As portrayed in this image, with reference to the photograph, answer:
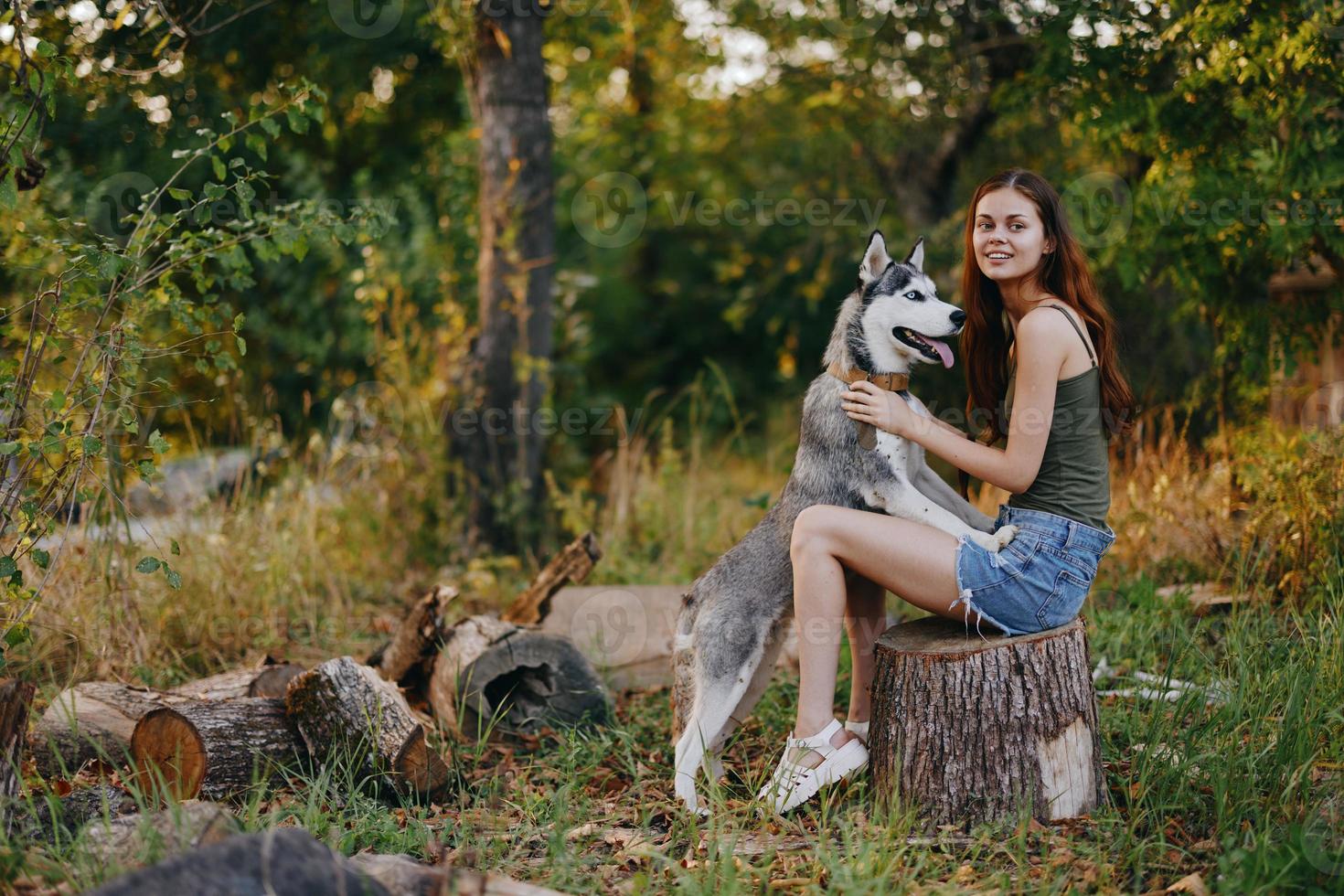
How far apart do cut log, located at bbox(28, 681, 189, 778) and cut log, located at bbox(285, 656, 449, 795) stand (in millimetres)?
464

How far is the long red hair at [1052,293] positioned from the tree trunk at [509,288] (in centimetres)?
334

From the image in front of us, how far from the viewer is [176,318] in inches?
140

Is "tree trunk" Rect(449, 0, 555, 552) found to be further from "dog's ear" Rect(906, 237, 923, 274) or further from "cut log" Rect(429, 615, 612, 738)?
"dog's ear" Rect(906, 237, 923, 274)

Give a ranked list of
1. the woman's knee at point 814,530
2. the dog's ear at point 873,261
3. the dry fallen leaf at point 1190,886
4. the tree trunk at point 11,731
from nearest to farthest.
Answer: the dry fallen leaf at point 1190,886, the tree trunk at point 11,731, the woman's knee at point 814,530, the dog's ear at point 873,261

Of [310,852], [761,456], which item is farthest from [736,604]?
[761,456]

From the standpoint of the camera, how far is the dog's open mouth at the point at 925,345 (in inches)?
125

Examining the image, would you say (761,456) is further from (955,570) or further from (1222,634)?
(955,570)

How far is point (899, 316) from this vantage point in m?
3.22

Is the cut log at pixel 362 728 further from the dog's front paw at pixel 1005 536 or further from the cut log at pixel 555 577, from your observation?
the dog's front paw at pixel 1005 536

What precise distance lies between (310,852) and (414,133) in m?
A: 7.24

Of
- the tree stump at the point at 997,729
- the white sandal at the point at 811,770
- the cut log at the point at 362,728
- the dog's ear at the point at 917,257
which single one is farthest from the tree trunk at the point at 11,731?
the dog's ear at the point at 917,257

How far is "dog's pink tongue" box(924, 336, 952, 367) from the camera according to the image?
3150mm

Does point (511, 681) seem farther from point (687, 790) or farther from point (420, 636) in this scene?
point (687, 790)

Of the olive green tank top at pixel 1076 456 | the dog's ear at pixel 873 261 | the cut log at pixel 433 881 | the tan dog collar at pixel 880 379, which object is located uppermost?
the dog's ear at pixel 873 261
